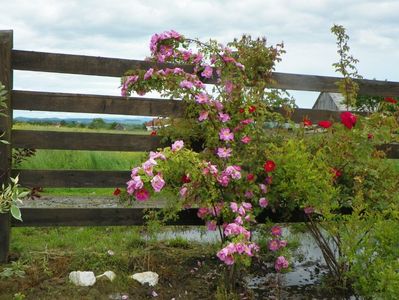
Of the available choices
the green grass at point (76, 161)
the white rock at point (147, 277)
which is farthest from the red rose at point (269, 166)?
the green grass at point (76, 161)

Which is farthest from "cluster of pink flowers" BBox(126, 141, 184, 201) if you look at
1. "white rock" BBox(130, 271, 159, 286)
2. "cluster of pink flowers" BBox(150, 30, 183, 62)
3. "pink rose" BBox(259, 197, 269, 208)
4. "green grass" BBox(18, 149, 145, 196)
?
"green grass" BBox(18, 149, 145, 196)

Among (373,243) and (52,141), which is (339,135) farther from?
(52,141)

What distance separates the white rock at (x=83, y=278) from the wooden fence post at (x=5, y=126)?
867mm

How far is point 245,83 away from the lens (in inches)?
177

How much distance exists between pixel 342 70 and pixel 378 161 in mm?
1097

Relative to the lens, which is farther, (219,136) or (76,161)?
(76,161)

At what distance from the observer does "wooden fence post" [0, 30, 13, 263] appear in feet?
13.8

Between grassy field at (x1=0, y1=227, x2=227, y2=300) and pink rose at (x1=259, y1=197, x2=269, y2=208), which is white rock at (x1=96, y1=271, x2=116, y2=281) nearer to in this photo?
grassy field at (x1=0, y1=227, x2=227, y2=300)

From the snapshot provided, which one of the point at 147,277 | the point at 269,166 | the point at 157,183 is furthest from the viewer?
the point at 147,277

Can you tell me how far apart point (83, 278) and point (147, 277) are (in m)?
0.47

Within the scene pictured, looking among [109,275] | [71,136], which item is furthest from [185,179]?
[71,136]

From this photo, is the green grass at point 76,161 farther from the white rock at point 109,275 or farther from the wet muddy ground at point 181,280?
the white rock at point 109,275

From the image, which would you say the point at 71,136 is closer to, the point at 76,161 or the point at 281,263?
the point at 281,263

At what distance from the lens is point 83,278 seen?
3.78 meters
